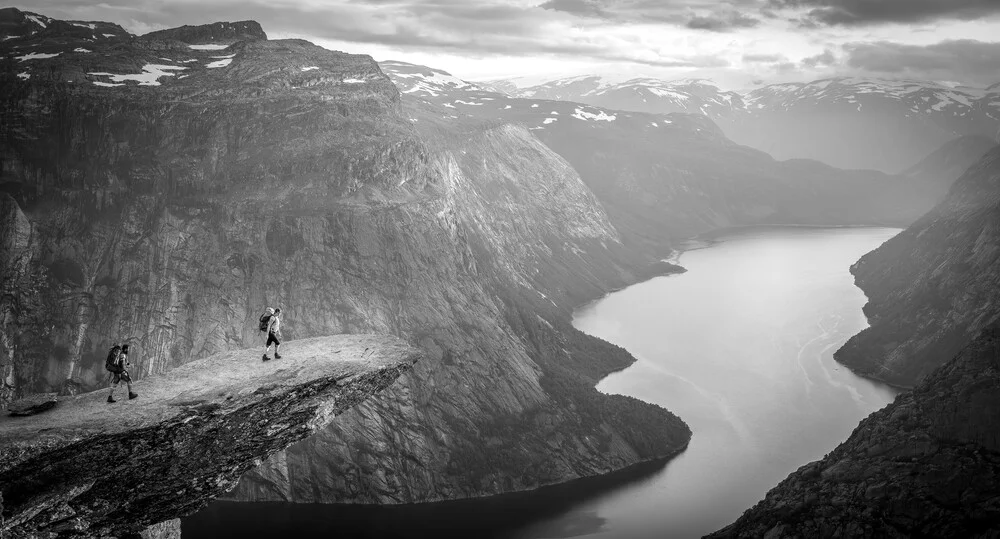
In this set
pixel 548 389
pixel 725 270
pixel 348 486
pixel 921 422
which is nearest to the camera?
pixel 921 422

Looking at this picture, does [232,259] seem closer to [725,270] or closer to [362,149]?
[362,149]

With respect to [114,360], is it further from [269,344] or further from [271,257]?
[271,257]

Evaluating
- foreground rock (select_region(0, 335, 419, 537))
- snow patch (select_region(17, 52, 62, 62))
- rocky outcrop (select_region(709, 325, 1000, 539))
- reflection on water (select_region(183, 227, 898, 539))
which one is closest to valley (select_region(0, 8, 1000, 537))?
snow patch (select_region(17, 52, 62, 62))

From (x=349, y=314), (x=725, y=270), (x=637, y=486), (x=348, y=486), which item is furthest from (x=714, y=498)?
(x=725, y=270)

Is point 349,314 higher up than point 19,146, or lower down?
lower down

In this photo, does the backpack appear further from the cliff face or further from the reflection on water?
the cliff face
